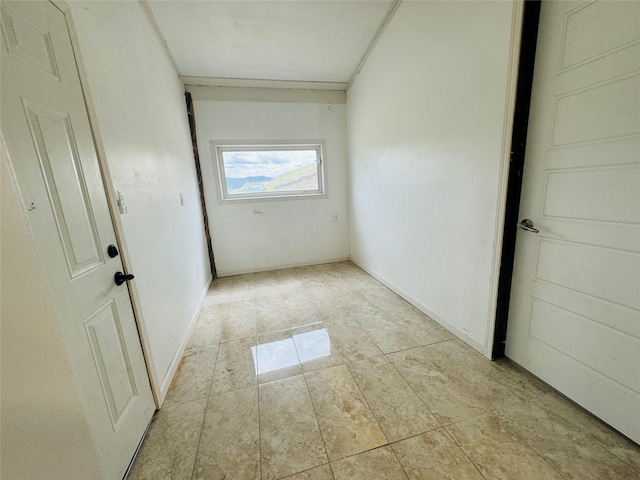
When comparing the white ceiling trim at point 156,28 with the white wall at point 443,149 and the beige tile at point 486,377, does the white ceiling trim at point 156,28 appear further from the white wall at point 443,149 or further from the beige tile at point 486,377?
the beige tile at point 486,377

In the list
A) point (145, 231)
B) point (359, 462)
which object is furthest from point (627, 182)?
point (145, 231)

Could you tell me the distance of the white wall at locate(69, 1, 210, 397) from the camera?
1.22 m

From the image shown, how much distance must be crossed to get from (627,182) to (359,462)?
68.5 inches

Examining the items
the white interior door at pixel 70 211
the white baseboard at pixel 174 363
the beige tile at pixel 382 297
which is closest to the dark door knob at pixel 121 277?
the white interior door at pixel 70 211

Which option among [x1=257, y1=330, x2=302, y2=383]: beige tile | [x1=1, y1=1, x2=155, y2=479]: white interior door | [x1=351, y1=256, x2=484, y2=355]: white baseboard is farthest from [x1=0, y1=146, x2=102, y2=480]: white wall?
[x1=351, y1=256, x2=484, y2=355]: white baseboard

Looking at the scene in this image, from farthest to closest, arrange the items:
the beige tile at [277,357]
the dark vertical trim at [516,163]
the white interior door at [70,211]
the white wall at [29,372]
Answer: the beige tile at [277,357], the dark vertical trim at [516,163], the white interior door at [70,211], the white wall at [29,372]

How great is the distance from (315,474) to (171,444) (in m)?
0.77

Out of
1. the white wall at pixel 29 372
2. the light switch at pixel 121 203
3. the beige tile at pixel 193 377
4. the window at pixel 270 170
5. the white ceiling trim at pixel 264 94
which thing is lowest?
the beige tile at pixel 193 377

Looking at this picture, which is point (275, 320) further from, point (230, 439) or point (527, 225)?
point (527, 225)

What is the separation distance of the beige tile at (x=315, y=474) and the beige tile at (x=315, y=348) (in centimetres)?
62

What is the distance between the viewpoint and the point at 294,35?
2.39 metres

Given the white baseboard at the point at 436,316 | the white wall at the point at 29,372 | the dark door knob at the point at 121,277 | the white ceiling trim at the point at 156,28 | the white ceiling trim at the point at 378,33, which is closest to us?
the white wall at the point at 29,372

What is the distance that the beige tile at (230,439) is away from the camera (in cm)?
108

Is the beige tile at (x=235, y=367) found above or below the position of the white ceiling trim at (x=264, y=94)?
below
